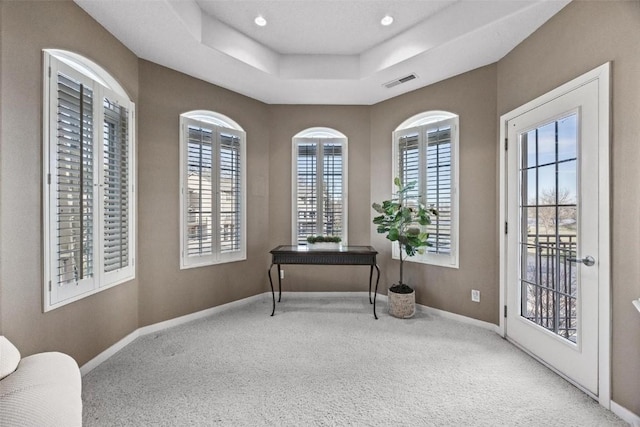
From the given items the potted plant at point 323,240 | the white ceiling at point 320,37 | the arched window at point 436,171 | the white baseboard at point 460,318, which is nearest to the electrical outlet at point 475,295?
the white baseboard at point 460,318

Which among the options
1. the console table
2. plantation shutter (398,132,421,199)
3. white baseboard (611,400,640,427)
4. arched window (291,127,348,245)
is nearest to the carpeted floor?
white baseboard (611,400,640,427)

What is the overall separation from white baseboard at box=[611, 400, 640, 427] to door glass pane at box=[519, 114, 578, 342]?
0.42 meters

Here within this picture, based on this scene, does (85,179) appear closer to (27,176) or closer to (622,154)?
(27,176)

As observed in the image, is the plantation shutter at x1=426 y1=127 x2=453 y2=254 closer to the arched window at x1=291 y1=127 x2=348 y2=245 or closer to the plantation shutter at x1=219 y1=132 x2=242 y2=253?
the arched window at x1=291 y1=127 x2=348 y2=245

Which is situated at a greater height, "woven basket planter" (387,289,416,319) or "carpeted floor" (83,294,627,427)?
"woven basket planter" (387,289,416,319)

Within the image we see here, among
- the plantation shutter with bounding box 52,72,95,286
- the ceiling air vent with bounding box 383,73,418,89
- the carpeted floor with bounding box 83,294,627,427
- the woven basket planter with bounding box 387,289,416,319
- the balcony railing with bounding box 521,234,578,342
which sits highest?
the ceiling air vent with bounding box 383,73,418,89

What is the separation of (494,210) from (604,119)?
122cm

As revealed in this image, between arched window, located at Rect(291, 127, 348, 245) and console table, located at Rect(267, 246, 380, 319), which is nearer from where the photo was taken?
console table, located at Rect(267, 246, 380, 319)

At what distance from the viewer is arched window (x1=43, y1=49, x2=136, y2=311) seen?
188cm

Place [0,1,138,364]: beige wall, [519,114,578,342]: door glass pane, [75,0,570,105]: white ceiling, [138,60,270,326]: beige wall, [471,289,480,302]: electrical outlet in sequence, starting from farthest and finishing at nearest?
[471,289,480,302]: electrical outlet
[138,60,270,326]: beige wall
[75,0,570,105]: white ceiling
[519,114,578,342]: door glass pane
[0,1,138,364]: beige wall

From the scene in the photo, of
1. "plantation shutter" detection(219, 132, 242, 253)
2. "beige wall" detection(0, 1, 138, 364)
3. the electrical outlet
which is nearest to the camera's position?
"beige wall" detection(0, 1, 138, 364)

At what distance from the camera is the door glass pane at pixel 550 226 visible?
6.76ft

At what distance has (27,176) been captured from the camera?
68.1 inches

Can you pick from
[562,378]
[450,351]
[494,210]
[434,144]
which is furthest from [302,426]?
[434,144]
